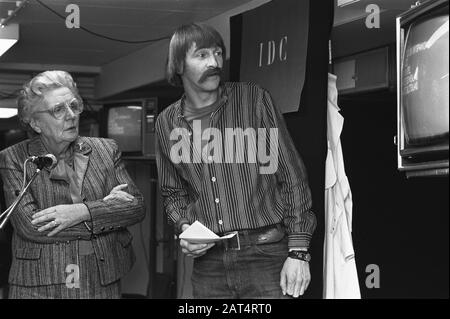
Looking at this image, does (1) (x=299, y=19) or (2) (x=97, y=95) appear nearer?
(1) (x=299, y=19)

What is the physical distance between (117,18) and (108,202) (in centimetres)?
276

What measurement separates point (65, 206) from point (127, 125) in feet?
15.3

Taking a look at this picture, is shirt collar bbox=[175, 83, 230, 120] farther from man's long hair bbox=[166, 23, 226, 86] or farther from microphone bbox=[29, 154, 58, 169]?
microphone bbox=[29, 154, 58, 169]

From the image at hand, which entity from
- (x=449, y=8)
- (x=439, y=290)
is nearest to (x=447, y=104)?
(x=449, y=8)

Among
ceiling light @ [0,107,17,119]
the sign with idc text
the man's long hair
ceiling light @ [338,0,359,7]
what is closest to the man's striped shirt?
the man's long hair

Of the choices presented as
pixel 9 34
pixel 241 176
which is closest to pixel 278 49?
pixel 241 176

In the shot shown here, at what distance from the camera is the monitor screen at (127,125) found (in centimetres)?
750

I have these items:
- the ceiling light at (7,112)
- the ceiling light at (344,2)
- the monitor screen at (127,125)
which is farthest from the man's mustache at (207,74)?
the ceiling light at (7,112)

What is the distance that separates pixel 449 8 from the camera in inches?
98.0

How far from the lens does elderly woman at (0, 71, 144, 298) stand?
9.50ft

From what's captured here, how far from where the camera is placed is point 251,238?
2688mm

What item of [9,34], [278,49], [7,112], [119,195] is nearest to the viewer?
[119,195]

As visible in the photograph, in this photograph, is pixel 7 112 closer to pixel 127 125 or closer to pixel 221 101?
pixel 127 125
